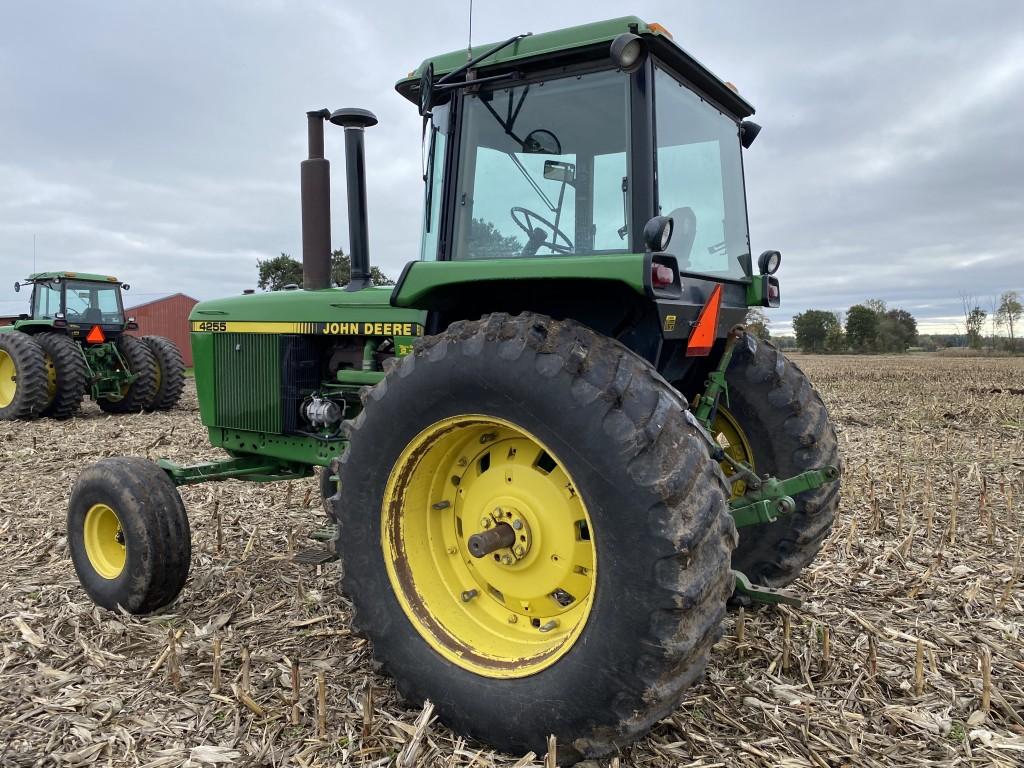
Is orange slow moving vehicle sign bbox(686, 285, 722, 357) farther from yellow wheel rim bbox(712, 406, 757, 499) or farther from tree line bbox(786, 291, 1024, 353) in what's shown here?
tree line bbox(786, 291, 1024, 353)

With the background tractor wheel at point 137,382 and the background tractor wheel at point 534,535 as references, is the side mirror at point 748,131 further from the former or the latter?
the background tractor wheel at point 137,382

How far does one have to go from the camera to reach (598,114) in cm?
276

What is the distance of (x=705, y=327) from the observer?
2732 mm

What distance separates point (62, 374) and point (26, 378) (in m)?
0.47

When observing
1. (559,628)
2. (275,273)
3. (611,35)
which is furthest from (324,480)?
(275,273)

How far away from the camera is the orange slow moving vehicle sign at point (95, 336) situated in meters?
11.7

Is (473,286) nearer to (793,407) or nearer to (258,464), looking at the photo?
(793,407)

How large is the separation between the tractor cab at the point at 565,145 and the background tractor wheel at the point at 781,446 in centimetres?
62

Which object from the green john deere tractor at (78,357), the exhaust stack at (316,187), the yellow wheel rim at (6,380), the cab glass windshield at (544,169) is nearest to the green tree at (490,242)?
the cab glass windshield at (544,169)

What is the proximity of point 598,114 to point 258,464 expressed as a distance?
2806 millimetres

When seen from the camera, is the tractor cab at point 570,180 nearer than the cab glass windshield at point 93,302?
Yes

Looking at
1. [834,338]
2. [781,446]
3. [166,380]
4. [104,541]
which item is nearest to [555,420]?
[781,446]

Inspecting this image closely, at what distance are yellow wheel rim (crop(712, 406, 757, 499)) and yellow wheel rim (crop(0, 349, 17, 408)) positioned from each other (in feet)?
38.6

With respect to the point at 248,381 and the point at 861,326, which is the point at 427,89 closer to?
the point at 248,381
